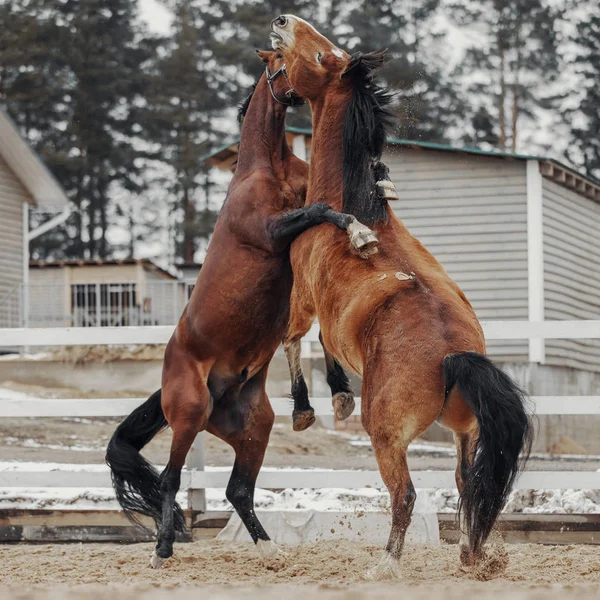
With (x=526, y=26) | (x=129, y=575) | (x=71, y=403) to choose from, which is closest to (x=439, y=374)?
(x=129, y=575)

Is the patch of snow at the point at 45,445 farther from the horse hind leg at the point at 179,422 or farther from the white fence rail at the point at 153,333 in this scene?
the horse hind leg at the point at 179,422

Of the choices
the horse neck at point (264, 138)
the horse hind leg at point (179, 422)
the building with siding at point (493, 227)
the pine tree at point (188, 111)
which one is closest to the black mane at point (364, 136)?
the horse neck at point (264, 138)

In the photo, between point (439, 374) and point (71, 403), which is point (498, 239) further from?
point (439, 374)

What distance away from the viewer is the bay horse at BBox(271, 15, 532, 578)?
4.04m

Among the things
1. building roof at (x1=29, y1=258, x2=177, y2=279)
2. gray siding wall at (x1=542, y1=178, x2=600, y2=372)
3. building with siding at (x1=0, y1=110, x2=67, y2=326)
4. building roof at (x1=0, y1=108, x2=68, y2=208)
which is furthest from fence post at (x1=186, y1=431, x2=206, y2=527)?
building roof at (x1=29, y1=258, x2=177, y2=279)

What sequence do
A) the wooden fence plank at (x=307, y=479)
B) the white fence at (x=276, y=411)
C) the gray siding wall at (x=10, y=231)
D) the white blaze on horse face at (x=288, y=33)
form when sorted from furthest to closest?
the gray siding wall at (x=10, y=231), the white fence at (x=276, y=411), the wooden fence plank at (x=307, y=479), the white blaze on horse face at (x=288, y=33)

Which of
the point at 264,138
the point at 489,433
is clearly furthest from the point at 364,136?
the point at 489,433

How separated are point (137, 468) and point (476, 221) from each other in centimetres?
1204

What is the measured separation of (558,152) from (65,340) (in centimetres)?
2581

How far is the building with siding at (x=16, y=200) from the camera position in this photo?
22641mm

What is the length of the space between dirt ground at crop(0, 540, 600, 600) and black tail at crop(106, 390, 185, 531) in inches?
11.2

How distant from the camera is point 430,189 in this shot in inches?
671

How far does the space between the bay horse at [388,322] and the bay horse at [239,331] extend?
1.04 feet

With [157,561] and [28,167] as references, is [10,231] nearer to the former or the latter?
[28,167]
